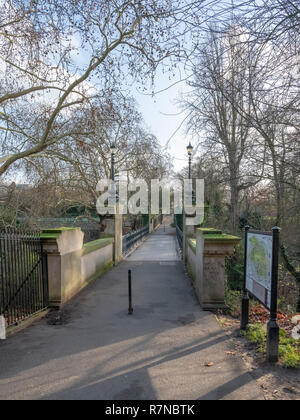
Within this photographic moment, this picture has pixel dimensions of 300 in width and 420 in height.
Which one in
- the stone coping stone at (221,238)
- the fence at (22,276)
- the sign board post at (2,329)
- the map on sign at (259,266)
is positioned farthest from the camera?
the stone coping stone at (221,238)

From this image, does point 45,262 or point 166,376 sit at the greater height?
point 45,262

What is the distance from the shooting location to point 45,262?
6.22m

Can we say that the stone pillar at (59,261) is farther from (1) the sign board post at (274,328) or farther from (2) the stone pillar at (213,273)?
(1) the sign board post at (274,328)

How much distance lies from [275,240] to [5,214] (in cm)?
1071

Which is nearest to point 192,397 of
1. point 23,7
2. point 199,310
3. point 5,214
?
point 199,310

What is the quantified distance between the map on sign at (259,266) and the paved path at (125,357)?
1.01m

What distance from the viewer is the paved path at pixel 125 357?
10.3ft

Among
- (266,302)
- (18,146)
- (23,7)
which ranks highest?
(23,7)

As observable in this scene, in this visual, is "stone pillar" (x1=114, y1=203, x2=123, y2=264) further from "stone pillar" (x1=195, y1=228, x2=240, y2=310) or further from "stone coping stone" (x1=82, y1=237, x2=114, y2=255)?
"stone pillar" (x1=195, y1=228, x2=240, y2=310)

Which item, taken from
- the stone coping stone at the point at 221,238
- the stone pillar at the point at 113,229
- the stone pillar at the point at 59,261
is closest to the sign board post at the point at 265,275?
the stone coping stone at the point at 221,238

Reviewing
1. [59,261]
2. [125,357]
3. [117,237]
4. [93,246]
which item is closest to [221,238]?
[125,357]

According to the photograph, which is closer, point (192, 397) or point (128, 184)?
point (192, 397)

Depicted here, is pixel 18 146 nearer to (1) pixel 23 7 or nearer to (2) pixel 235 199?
(1) pixel 23 7
